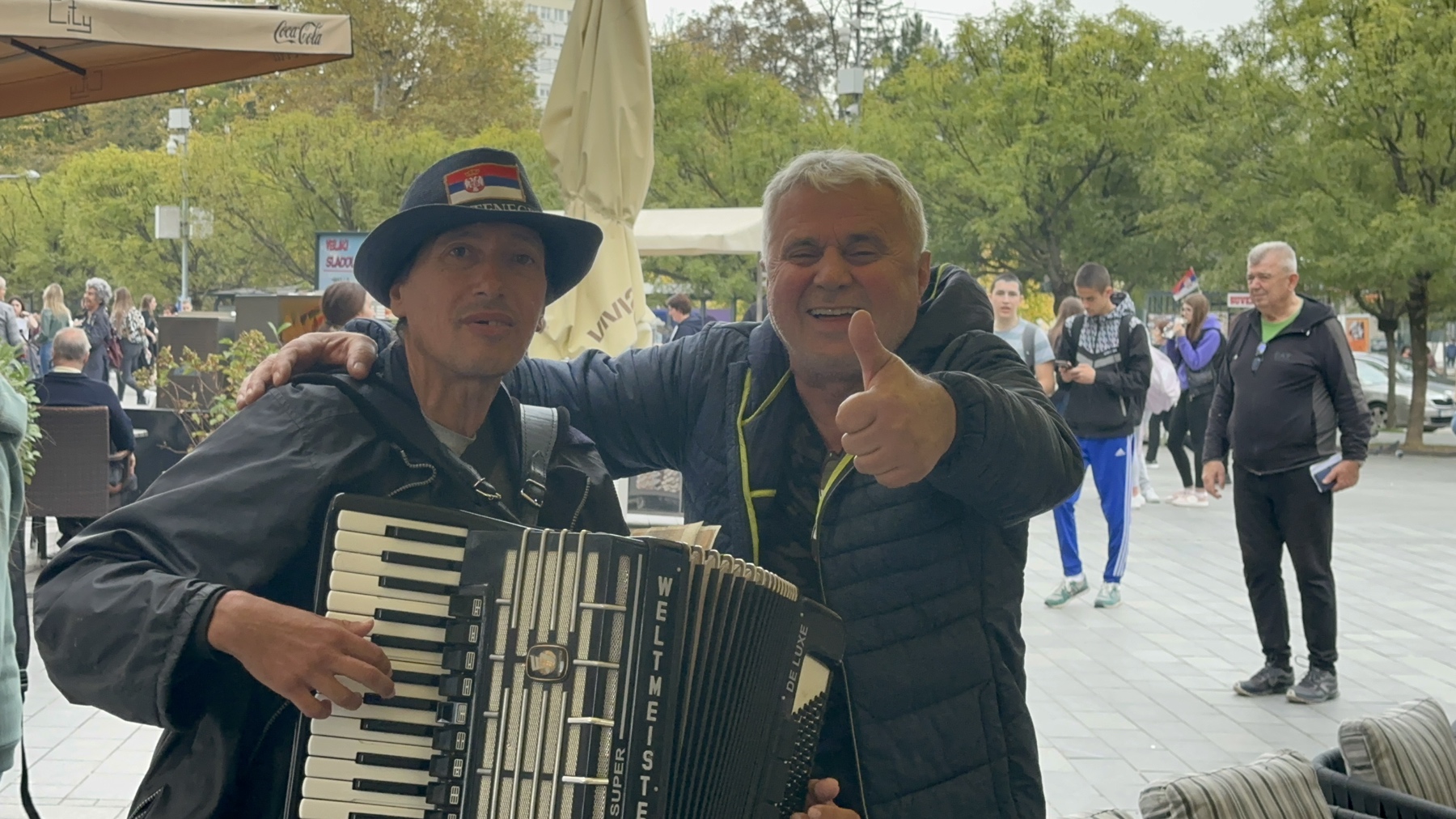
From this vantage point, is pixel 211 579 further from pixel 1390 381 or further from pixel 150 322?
pixel 150 322

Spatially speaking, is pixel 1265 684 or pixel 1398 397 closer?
pixel 1265 684

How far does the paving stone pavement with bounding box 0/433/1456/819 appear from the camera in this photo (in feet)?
18.4

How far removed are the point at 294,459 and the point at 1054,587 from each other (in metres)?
8.38

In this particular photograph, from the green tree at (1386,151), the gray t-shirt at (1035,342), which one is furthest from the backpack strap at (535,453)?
the green tree at (1386,151)

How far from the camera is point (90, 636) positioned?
190cm

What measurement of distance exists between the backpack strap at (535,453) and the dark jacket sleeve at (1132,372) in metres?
7.00

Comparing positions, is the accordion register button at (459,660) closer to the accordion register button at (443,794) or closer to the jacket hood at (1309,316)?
the accordion register button at (443,794)

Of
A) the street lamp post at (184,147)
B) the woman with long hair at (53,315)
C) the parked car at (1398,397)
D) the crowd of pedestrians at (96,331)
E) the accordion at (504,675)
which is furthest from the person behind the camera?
the street lamp post at (184,147)

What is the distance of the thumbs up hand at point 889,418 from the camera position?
2025 millimetres

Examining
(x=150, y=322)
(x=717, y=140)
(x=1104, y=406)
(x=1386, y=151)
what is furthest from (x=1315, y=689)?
(x=150, y=322)

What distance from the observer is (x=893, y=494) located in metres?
2.42

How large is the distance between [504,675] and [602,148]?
4.78 meters

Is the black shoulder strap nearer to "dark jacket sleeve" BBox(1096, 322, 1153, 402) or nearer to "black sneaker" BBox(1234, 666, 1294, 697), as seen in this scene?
"black sneaker" BBox(1234, 666, 1294, 697)

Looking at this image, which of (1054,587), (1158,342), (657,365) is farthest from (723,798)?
(1158,342)
